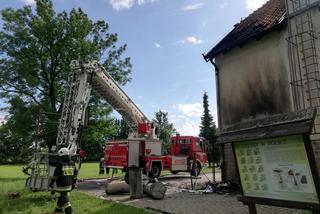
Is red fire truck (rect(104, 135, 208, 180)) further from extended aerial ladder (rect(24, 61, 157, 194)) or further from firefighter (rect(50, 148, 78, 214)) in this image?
firefighter (rect(50, 148, 78, 214))

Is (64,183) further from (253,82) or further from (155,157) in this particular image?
(155,157)

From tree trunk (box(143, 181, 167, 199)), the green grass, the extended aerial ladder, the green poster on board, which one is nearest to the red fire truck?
the extended aerial ladder

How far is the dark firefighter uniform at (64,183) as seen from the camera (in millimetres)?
8133

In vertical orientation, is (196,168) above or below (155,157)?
below

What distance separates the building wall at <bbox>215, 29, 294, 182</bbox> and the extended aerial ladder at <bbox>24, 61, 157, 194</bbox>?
4.64 meters

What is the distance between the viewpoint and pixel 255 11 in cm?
1577

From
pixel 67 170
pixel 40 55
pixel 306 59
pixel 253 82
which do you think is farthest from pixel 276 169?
pixel 40 55

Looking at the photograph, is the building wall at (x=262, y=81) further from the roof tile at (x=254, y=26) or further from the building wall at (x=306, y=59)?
the roof tile at (x=254, y=26)

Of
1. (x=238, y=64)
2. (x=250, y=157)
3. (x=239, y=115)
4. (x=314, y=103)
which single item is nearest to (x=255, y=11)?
(x=238, y=64)

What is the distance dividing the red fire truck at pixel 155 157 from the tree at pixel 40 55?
289 inches

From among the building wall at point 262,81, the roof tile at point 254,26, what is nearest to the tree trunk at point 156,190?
the building wall at point 262,81

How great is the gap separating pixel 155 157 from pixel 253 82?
667cm

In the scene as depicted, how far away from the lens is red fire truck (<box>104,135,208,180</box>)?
16.2m

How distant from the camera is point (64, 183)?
830 centimetres
